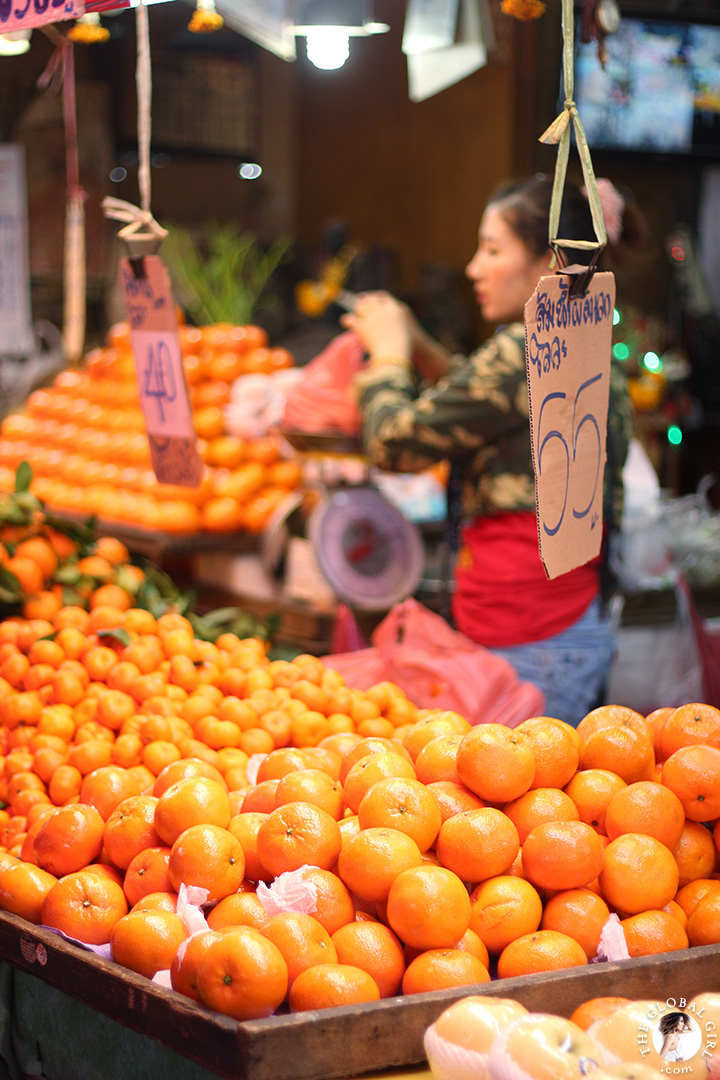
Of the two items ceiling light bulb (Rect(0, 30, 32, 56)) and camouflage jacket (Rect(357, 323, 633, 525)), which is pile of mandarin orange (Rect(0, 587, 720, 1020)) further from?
ceiling light bulb (Rect(0, 30, 32, 56))

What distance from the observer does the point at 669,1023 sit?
1012 millimetres

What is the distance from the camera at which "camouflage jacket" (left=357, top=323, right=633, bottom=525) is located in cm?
236

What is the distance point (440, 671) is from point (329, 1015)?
1312 mm

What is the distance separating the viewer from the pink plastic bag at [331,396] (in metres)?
2.99

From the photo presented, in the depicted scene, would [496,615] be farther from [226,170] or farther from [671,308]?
[226,170]

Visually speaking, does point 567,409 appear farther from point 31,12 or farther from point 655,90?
point 655,90

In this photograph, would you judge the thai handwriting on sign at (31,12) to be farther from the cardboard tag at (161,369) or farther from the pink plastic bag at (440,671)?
the pink plastic bag at (440,671)

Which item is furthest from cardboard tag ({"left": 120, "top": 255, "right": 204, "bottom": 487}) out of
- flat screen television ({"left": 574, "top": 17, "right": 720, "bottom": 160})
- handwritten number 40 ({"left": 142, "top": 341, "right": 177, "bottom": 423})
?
flat screen television ({"left": 574, "top": 17, "right": 720, "bottom": 160})

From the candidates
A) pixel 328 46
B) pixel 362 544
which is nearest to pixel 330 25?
pixel 328 46

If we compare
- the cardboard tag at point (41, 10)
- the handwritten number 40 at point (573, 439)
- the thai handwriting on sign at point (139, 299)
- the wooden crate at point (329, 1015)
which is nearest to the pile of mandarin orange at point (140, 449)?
the thai handwriting on sign at point (139, 299)

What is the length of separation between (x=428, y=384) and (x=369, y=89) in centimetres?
457

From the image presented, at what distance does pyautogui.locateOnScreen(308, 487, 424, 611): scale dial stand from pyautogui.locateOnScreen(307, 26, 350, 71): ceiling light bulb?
1165 mm

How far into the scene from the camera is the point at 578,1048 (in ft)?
3.18

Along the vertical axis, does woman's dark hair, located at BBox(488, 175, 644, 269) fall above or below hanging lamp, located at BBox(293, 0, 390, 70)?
below
